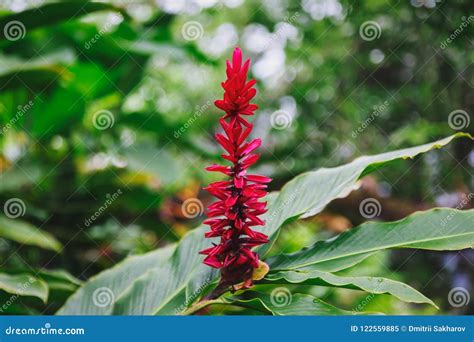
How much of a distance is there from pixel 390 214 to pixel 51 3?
1.88 metres

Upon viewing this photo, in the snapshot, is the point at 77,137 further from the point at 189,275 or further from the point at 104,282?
the point at 189,275

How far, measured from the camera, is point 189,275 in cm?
112

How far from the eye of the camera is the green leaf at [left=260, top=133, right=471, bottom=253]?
98cm
